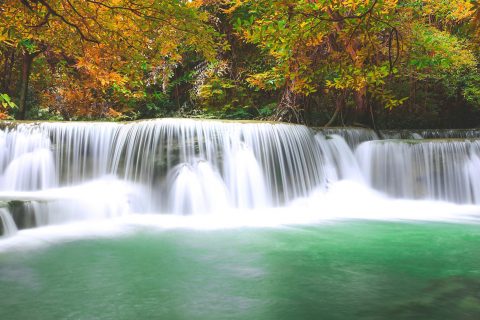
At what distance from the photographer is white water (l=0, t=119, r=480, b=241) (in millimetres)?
10000

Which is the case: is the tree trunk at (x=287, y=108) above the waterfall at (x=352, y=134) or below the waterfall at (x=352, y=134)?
above

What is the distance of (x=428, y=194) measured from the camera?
475 inches

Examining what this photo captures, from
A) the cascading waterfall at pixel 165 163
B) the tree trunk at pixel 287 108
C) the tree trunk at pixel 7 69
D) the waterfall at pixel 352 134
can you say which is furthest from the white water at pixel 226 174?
the tree trunk at pixel 7 69

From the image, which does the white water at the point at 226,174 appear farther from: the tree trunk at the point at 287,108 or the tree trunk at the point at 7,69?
the tree trunk at the point at 7,69

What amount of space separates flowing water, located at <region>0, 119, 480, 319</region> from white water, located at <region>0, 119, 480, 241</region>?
3 cm

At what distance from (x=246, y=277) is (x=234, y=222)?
3.84m

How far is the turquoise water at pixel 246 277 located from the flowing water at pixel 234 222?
2 centimetres

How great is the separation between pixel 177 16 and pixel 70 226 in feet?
15.0

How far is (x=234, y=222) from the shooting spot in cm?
896

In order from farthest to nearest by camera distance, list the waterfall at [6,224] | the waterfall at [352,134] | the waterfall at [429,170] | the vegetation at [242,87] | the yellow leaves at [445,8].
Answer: the vegetation at [242,87] → the yellow leaves at [445,8] → the waterfall at [352,134] → the waterfall at [429,170] → the waterfall at [6,224]

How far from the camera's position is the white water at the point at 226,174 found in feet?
32.8

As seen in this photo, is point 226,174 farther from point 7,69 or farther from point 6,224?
point 7,69

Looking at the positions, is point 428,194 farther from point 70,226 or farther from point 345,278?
point 70,226

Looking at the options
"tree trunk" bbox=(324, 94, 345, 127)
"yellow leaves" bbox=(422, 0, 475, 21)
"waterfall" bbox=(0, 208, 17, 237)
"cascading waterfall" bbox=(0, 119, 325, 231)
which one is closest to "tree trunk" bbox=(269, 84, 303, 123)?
"tree trunk" bbox=(324, 94, 345, 127)
